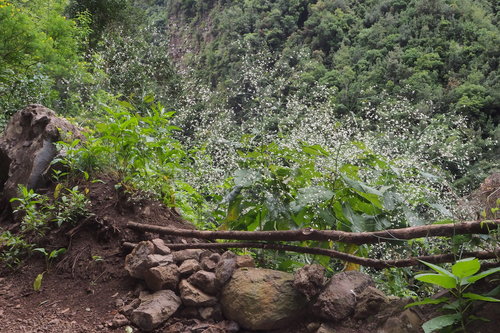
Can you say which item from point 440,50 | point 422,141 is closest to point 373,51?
point 440,50

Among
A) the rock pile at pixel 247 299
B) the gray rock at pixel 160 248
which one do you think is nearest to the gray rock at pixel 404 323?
the rock pile at pixel 247 299

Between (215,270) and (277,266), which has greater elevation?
(215,270)

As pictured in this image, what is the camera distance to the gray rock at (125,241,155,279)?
229 centimetres

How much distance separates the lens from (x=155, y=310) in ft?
6.57

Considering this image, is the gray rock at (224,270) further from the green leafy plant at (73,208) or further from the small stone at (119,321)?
the green leafy plant at (73,208)

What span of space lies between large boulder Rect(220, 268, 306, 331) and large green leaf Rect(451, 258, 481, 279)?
818 mm

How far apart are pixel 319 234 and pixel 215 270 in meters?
0.68

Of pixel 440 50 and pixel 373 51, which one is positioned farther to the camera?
pixel 373 51

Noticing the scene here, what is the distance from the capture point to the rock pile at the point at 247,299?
1730 mm

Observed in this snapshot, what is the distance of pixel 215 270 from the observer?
85.9 inches

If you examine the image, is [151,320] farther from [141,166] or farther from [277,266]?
→ [141,166]

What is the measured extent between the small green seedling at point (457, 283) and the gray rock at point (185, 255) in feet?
4.74

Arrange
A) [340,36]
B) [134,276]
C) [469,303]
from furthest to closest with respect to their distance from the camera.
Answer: [340,36] → [134,276] → [469,303]

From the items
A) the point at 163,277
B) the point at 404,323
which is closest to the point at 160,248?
the point at 163,277
